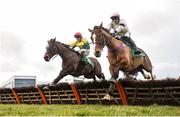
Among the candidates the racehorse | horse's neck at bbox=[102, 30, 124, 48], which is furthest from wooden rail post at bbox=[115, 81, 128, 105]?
horse's neck at bbox=[102, 30, 124, 48]

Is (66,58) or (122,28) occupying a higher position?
(122,28)

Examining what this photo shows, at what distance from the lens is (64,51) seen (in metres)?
19.3

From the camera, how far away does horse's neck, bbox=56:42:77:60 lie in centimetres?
1920

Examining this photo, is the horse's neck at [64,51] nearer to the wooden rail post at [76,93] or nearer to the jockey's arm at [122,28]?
the wooden rail post at [76,93]

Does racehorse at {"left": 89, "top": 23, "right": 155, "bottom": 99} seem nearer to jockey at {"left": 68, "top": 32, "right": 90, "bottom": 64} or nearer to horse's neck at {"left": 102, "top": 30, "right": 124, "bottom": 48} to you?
horse's neck at {"left": 102, "top": 30, "right": 124, "bottom": 48}

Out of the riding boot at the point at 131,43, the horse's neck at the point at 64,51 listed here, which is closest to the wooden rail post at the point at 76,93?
the riding boot at the point at 131,43

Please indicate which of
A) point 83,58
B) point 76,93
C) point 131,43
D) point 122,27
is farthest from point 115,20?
point 83,58

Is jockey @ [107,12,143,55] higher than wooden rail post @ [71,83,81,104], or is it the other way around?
jockey @ [107,12,143,55]

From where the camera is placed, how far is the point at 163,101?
42.0ft

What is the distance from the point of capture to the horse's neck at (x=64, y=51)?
19203mm

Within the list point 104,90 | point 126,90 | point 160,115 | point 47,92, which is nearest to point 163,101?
point 126,90

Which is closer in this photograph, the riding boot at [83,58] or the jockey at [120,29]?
the jockey at [120,29]

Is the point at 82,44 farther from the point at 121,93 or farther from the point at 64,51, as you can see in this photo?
the point at 121,93

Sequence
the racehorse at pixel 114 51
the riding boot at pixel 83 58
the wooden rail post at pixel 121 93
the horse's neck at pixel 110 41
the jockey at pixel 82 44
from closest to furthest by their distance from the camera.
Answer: the wooden rail post at pixel 121 93, the racehorse at pixel 114 51, the horse's neck at pixel 110 41, the jockey at pixel 82 44, the riding boot at pixel 83 58
